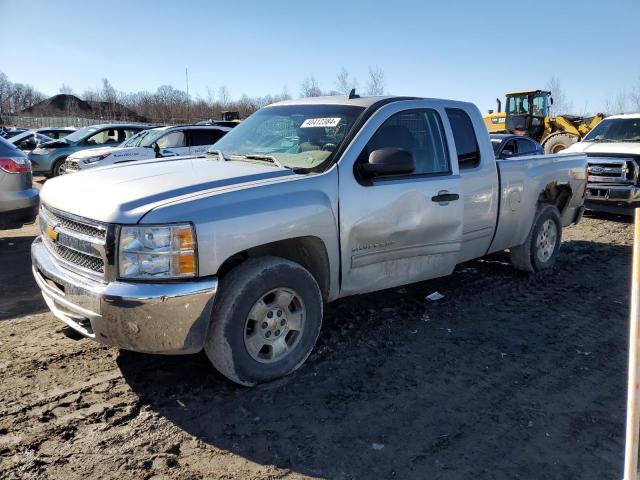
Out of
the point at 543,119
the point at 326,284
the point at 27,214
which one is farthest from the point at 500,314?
the point at 543,119

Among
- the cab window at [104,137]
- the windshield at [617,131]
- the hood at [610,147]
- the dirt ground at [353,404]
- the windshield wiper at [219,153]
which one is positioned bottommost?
the dirt ground at [353,404]

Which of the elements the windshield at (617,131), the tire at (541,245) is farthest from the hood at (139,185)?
the windshield at (617,131)

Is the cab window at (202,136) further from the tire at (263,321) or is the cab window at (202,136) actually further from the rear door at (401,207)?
the tire at (263,321)

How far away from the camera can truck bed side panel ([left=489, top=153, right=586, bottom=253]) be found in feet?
17.4

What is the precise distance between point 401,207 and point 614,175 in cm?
768

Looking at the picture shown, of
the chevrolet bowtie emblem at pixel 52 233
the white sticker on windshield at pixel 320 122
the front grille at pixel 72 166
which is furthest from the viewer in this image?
the front grille at pixel 72 166

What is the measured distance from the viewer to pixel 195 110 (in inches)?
2499

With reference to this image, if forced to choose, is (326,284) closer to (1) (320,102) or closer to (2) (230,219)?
(2) (230,219)

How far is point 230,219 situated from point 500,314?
3028 millimetres

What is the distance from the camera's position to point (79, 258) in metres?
3.23

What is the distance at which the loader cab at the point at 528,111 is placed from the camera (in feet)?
72.1

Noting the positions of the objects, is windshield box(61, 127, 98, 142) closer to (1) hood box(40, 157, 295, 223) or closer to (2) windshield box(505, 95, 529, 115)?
(1) hood box(40, 157, 295, 223)

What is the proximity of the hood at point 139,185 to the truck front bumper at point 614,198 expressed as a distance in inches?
328

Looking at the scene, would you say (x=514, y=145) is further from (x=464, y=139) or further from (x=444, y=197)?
(x=444, y=197)
